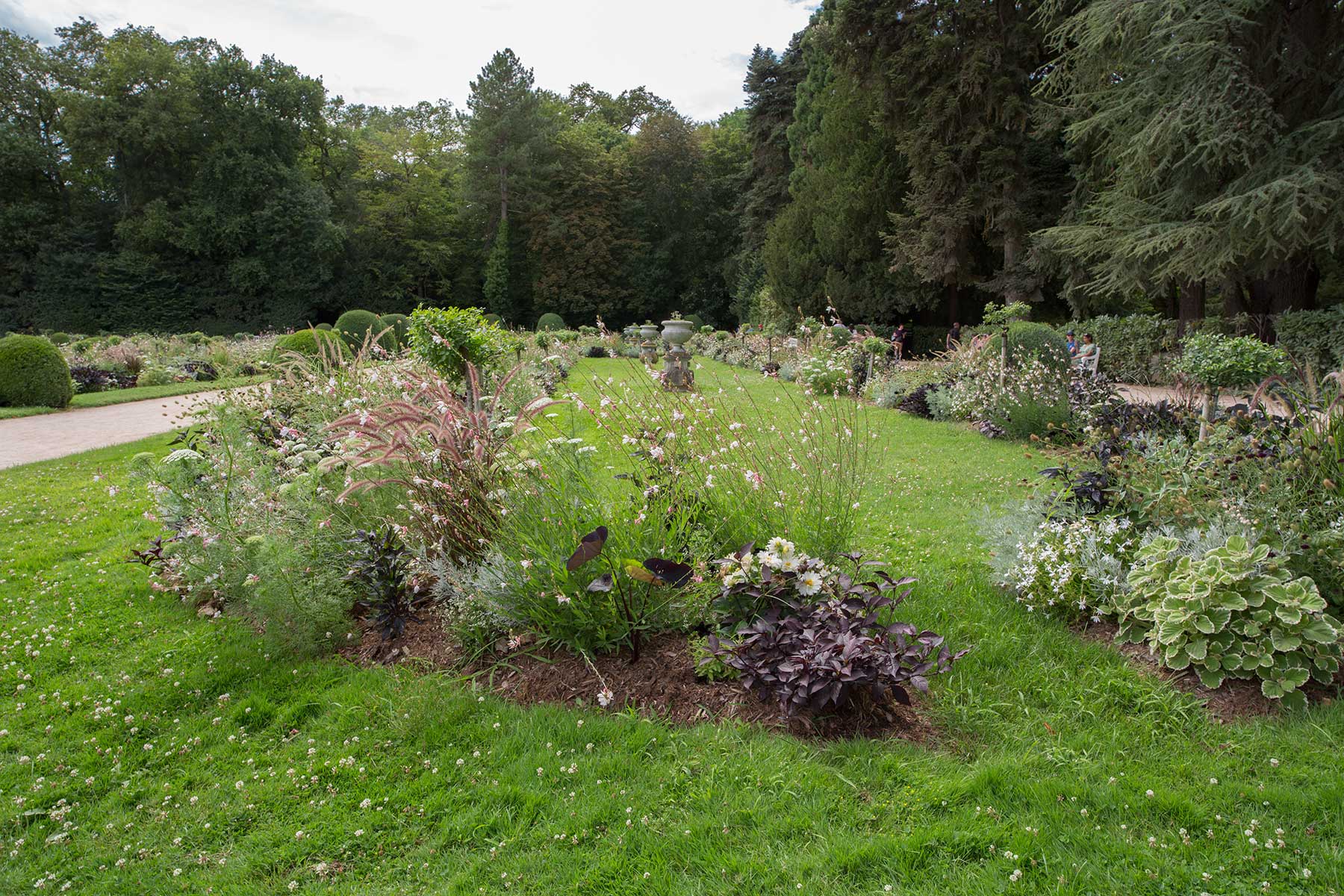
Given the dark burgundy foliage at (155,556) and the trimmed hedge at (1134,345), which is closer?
the dark burgundy foliage at (155,556)

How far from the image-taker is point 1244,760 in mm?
2309

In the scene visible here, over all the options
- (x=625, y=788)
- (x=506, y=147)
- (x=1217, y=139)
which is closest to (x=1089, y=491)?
(x=625, y=788)

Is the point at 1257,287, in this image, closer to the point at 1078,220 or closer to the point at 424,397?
the point at 1078,220

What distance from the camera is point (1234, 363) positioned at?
17.8ft

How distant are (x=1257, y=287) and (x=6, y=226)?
136ft

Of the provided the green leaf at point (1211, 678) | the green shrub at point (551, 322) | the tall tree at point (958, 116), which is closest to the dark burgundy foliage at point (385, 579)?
the green leaf at point (1211, 678)

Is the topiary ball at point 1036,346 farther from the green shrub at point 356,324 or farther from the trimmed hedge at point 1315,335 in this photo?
the green shrub at point 356,324

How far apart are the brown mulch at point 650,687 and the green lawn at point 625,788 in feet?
0.32

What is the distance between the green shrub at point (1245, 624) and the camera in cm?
256

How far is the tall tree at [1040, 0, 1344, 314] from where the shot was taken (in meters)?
11.2

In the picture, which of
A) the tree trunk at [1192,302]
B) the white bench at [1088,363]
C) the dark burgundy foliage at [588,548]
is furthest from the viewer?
the tree trunk at [1192,302]

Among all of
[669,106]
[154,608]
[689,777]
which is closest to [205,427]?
[154,608]

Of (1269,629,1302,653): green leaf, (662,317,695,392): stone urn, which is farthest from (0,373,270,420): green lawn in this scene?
(1269,629,1302,653): green leaf

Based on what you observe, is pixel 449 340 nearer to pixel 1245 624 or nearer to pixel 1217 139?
pixel 1245 624
